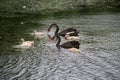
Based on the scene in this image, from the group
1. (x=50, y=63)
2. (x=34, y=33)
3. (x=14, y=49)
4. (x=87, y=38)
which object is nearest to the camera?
(x=50, y=63)

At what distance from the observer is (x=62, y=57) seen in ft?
83.9

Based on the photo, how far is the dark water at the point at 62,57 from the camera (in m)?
21.1

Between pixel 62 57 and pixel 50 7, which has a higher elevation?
pixel 50 7

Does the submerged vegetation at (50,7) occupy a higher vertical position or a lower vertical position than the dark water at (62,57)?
higher

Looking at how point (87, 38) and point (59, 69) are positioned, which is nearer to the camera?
point (59, 69)

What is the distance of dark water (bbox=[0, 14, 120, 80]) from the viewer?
2109 centimetres

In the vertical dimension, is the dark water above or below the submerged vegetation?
below

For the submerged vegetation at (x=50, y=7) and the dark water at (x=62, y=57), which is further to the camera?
the submerged vegetation at (x=50, y=7)

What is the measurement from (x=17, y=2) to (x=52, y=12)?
13637 millimetres

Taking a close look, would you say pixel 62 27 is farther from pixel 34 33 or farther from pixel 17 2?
pixel 17 2

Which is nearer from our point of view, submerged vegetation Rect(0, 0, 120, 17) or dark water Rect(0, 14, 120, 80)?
dark water Rect(0, 14, 120, 80)

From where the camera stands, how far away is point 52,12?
54.5 meters

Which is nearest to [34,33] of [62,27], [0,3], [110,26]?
[62,27]

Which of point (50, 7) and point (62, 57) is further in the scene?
point (50, 7)
